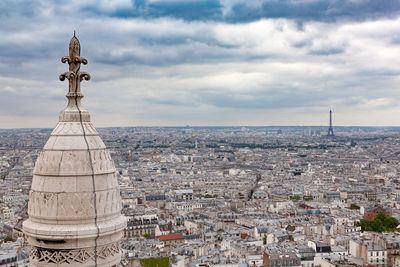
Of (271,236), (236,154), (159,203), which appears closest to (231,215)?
(271,236)

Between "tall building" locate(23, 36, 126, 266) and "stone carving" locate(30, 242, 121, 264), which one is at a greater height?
"tall building" locate(23, 36, 126, 266)

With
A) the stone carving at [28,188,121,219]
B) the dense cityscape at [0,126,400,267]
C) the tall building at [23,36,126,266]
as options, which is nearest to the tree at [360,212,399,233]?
the dense cityscape at [0,126,400,267]

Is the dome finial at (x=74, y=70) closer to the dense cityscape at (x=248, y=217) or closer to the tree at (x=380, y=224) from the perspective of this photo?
the dense cityscape at (x=248, y=217)

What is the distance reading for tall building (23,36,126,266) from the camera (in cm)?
375

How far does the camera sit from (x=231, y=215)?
182 feet

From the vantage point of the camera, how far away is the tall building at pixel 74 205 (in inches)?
148

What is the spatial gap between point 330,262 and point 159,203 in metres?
40.0

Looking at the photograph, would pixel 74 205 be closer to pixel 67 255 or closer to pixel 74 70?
pixel 67 255

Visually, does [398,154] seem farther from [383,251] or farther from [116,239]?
[116,239]

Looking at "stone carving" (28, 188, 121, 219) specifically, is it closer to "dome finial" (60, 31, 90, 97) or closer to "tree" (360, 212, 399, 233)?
"dome finial" (60, 31, 90, 97)

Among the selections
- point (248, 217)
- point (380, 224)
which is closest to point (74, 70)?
point (380, 224)

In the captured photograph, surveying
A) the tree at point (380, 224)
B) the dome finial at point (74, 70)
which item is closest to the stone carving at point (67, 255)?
the dome finial at point (74, 70)

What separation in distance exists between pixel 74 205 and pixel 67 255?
0.37 m

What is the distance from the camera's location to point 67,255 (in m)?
3.76
